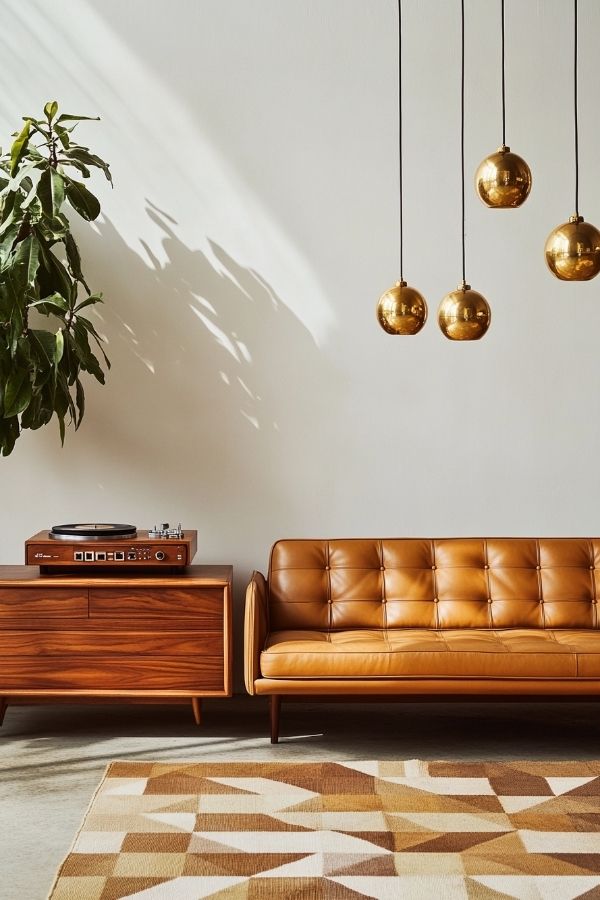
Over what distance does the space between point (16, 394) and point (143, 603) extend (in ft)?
3.20

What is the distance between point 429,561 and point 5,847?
2173 millimetres

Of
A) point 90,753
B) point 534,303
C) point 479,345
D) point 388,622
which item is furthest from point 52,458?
point 534,303

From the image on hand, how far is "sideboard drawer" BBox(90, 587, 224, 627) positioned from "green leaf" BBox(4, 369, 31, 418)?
2.59 ft

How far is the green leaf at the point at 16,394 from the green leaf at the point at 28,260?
0.37 m

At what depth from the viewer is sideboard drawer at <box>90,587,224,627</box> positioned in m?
4.11

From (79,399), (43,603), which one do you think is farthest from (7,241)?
(43,603)

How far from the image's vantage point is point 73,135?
466cm

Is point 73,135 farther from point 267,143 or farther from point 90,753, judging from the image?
point 90,753

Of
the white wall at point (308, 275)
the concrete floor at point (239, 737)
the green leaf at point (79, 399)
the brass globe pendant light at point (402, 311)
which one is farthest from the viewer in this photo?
the white wall at point (308, 275)

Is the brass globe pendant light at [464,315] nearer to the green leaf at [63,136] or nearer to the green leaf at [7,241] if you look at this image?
the green leaf at [7,241]

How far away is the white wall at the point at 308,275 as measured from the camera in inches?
185

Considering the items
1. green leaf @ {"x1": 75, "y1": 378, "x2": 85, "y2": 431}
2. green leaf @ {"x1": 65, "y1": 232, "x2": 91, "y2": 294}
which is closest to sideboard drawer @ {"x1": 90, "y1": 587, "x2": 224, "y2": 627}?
green leaf @ {"x1": 75, "y1": 378, "x2": 85, "y2": 431}

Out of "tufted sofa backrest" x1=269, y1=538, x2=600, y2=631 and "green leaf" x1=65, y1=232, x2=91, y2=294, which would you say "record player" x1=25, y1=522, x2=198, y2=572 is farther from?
"green leaf" x1=65, y1=232, x2=91, y2=294

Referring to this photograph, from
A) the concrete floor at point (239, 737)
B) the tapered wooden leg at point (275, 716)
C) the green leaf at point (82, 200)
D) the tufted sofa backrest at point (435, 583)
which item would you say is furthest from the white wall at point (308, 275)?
the tapered wooden leg at point (275, 716)
